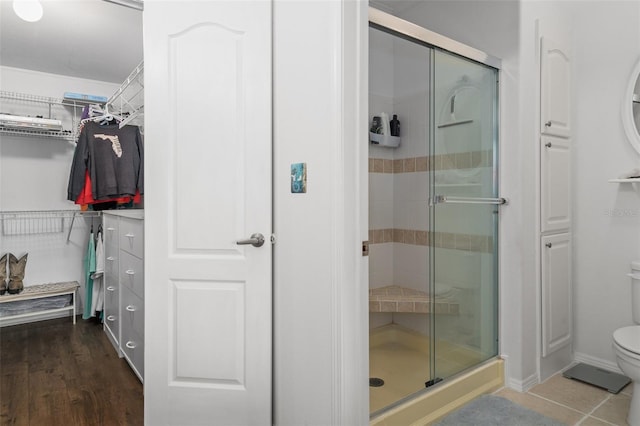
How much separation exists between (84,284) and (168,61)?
3.06 metres

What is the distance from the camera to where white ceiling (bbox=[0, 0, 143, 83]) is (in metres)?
2.58

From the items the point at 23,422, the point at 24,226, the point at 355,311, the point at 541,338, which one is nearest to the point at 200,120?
the point at 355,311

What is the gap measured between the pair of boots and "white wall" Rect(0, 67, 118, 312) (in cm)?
19

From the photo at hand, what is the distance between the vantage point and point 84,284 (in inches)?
149

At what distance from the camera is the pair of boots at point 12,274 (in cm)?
329

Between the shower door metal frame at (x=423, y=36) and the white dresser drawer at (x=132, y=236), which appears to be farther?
the white dresser drawer at (x=132, y=236)

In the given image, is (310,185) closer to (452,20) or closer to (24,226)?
(452,20)

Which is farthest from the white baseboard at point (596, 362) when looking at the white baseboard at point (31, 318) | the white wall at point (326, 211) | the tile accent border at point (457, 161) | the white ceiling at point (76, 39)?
the white baseboard at point (31, 318)

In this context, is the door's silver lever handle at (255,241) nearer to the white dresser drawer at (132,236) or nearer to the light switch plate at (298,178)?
the light switch plate at (298,178)

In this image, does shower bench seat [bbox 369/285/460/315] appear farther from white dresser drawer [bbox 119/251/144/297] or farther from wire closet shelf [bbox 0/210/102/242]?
wire closet shelf [bbox 0/210/102/242]

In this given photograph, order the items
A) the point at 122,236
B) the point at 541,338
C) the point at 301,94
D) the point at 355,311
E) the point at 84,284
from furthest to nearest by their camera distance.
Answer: the point at 84,284 < the point at 122,236 < the point at 541,338 < the point at 301,94 < the point at 355,311

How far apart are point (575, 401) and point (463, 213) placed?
45.4 inches

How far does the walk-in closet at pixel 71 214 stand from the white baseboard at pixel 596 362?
269cm

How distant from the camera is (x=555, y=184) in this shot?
91.0 inches
